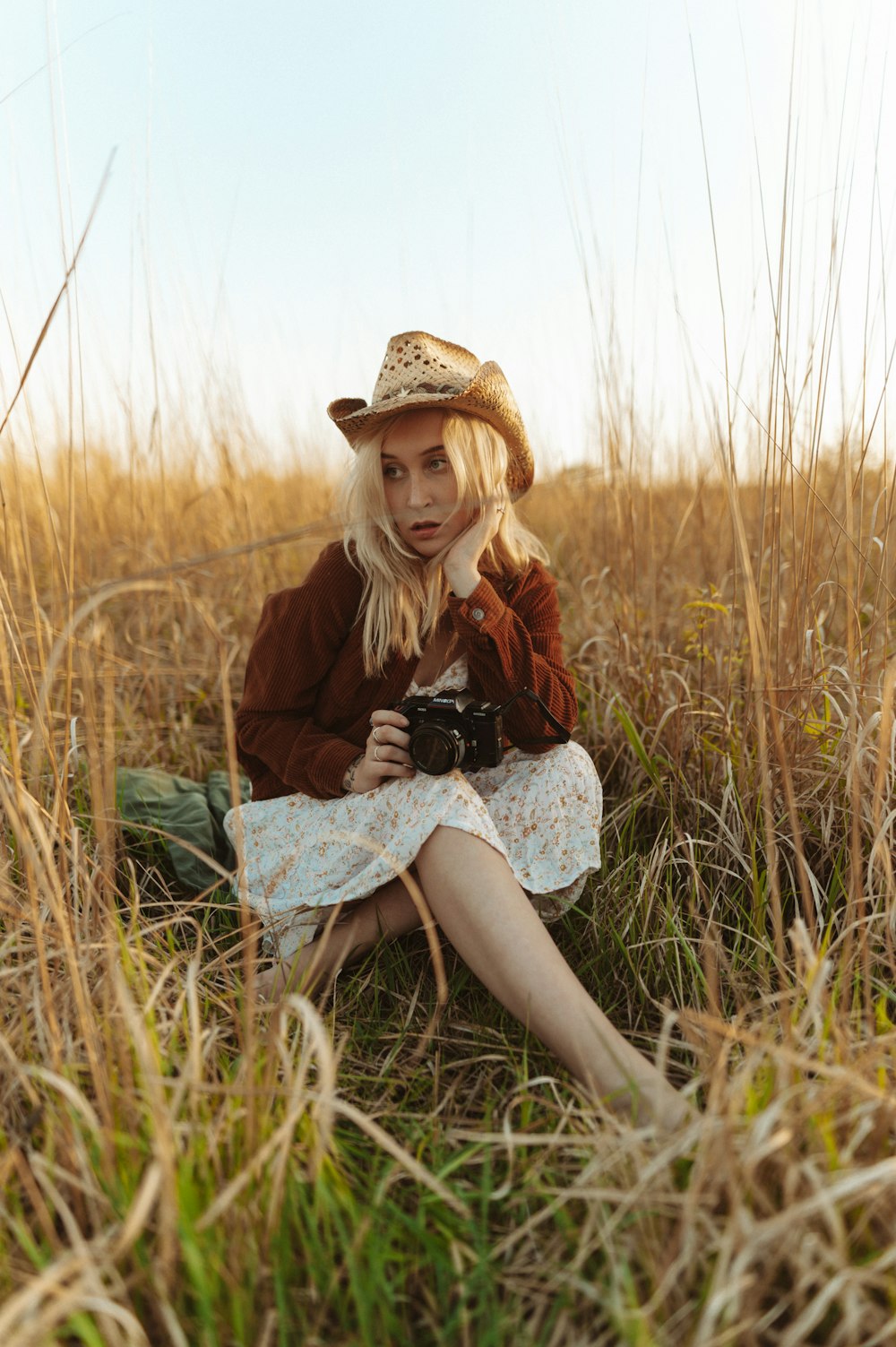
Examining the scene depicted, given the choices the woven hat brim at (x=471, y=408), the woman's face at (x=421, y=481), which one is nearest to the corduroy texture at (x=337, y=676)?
the woman's face at (x=421, y=481)

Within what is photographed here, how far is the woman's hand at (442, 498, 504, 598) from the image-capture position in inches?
67.0

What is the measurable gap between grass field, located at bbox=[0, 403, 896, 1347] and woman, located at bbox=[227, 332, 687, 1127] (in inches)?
5.2

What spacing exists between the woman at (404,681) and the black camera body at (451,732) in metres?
0.01

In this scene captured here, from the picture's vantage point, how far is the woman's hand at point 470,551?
170 cm

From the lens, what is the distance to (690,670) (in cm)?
210

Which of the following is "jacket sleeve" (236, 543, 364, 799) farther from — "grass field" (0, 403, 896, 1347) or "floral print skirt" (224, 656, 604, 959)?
"grass field" (0, 403, 896, 1347)

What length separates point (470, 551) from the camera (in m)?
1.72

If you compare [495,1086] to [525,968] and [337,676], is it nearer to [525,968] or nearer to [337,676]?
[525,968]

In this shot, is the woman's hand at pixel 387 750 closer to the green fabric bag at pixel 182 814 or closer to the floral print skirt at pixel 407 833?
the floral print skirt at pixel 407 833

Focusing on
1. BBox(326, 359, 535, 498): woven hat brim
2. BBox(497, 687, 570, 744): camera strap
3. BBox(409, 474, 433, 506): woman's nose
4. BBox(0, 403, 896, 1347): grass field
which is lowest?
BBox(0, 403, 896, 1347): grass field

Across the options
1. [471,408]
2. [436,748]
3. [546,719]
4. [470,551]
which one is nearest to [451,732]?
[436,748]

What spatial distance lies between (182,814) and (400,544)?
81 centimetres

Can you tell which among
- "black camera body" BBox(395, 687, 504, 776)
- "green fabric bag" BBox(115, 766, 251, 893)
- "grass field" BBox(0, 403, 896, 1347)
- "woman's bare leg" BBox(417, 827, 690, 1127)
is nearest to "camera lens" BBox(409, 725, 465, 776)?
"black camera body" BBox(395, 687, 504, 776)

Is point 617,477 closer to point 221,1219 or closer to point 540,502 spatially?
point 221,1219
